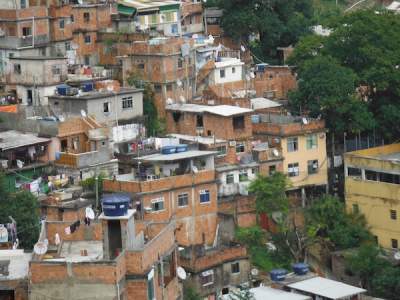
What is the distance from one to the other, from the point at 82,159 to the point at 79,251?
14.4 m

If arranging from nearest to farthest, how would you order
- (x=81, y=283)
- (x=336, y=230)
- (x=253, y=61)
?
(x=81, y=283) < (x=336, y=230) < (x=253, y=61)

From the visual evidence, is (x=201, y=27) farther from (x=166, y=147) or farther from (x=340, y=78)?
(x=166, y=147)

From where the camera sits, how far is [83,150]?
5697 centimetres

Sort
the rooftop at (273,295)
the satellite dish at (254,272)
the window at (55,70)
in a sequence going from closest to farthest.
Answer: the rooftop at (273,295), the satellite dish at (254,272), the window at (55,70)

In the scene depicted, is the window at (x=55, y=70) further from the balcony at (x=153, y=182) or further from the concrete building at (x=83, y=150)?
the balcony at (x=153, y=182)

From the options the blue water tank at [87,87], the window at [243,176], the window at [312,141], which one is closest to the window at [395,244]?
the window at [243,176]

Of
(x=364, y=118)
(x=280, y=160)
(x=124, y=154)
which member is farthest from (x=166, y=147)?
(x=364, y=118)

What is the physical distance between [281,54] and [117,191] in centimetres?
2147

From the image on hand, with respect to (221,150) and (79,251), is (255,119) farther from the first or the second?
(79,251)

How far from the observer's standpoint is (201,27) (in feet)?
242

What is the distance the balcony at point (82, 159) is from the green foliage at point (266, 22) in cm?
1720

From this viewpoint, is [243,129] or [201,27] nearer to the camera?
[243,129]

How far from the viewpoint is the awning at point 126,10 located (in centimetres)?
6875

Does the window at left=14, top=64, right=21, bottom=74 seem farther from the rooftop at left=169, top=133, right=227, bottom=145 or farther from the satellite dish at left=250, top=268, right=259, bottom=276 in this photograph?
the satellite dish at left=250, top=268, right=259, bottom=276
